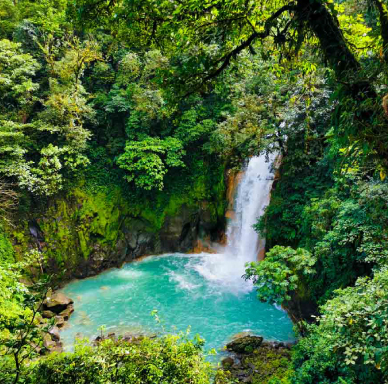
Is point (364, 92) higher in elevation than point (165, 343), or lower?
higher

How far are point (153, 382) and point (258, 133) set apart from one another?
→ 7.44 metres

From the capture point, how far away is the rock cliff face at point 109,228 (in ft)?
34.2

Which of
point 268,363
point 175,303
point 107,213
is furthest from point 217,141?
point 268,363

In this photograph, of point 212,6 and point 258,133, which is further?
point 258,133

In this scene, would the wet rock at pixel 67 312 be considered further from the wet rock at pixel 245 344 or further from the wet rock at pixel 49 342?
the wet rock at pixel 245 344

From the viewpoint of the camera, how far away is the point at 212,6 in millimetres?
2707

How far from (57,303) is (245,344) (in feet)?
19.9

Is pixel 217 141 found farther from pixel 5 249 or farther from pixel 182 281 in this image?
pixel 5 249

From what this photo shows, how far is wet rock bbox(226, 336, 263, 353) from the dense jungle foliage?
1.33 metres

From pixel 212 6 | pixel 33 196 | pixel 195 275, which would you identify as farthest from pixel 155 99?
pixel 212 6

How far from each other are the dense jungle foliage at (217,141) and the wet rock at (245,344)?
4.36 feet

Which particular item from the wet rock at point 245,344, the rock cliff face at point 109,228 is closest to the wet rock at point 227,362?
the wet rock at point 245,344

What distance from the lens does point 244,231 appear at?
11633 millimetres

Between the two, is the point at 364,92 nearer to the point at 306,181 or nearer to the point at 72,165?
the point at 306,181
